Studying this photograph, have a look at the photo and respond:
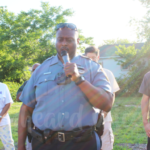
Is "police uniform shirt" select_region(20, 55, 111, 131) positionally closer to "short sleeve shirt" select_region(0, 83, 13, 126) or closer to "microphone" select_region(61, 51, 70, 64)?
"microphone" select_region(61, 51, 70, 64)

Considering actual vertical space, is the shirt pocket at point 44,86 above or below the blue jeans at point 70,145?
above

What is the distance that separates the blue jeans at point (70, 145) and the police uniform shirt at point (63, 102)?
0.13 metres

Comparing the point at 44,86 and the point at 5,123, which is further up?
the point at 44,86

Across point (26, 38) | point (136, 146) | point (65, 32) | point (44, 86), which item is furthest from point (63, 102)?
point (26, 38)

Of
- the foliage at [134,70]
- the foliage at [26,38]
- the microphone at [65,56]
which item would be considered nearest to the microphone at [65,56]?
the microphone at [65,56]

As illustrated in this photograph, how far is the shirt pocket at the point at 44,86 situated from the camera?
213 cm

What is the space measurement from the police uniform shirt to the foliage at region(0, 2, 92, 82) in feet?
93.0

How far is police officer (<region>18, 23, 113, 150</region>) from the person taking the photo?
6.55 ft

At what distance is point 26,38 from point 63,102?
29.4 metres

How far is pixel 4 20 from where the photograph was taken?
33.7 m

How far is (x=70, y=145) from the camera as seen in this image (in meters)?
2.02

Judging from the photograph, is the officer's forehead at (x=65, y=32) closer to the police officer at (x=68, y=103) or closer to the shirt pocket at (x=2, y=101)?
the police officer at (x=68, y=103)

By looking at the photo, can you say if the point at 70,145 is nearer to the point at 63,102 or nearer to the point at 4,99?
the point at 63,102

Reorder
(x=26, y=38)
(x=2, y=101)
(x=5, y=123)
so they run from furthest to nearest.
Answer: (x=26, y=38) → (x=2, y=101) → (x=5, y=123)
